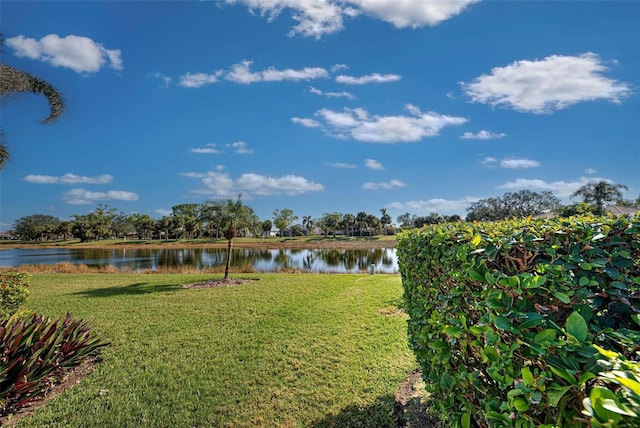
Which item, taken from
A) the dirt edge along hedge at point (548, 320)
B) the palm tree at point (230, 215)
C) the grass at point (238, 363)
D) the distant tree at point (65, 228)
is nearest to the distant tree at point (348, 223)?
the distant tree at point (65, 228)

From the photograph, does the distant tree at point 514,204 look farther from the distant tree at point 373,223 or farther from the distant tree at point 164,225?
the distant tree at point 164,225

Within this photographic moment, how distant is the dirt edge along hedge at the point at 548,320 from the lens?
1.01 m

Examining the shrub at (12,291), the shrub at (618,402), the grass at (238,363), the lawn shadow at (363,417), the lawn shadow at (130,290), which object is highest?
the shrub at (618,402)

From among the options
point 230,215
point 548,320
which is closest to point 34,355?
point 548,320

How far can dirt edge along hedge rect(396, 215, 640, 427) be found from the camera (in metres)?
1.01

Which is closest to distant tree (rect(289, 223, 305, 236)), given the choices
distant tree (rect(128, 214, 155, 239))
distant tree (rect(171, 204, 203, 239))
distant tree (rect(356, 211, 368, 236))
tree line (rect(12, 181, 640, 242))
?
tree line (rect(12, 181, 640, 242))

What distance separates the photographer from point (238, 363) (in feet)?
16.3

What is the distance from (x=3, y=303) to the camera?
17.3 feet

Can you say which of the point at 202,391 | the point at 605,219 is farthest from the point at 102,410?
the point at 605,219

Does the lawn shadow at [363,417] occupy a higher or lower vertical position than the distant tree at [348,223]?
lower

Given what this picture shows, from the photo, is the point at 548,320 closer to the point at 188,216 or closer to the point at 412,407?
the point at 412,407

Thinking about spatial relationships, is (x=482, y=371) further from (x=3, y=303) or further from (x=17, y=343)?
(x=3, y=303)

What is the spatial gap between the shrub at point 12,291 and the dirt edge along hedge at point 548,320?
688cm

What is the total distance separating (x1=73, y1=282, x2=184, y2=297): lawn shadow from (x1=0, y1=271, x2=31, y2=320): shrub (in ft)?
15.6
